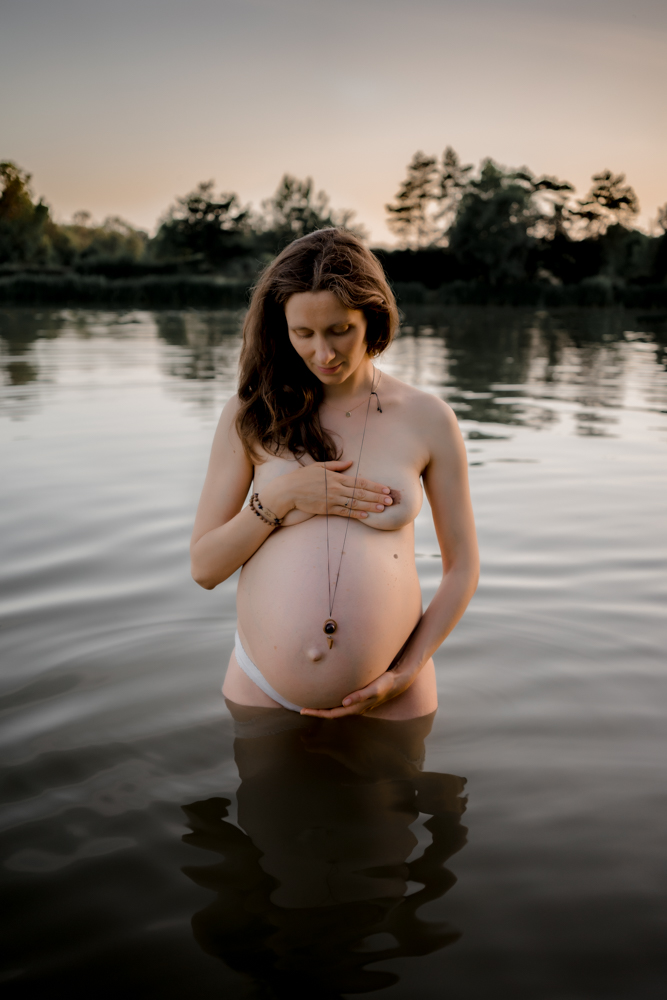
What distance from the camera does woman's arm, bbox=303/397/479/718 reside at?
7.94 feet

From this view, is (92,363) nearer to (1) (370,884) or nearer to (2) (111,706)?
(2) (111,706)

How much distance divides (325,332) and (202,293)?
35.7 metres

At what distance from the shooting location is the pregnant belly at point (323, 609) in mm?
2287

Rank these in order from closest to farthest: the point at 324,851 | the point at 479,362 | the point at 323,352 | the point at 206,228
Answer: the point at 324,851
the point at 323,352
the point at 479,362
the point at 206,228

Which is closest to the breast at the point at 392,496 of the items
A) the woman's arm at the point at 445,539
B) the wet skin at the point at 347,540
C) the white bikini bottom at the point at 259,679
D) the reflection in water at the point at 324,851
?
the wet skin at the point at 347,540

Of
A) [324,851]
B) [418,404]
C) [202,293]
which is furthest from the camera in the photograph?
[202,293]

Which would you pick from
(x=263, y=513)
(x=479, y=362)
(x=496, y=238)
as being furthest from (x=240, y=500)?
(x=496, y=238)

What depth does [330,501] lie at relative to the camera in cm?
229

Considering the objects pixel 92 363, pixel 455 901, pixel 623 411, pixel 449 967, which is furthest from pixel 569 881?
pixel 92 363

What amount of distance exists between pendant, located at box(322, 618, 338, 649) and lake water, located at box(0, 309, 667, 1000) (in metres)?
0.41

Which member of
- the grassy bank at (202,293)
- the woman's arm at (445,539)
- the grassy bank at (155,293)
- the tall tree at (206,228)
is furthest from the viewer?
the tall tree at (206,228)

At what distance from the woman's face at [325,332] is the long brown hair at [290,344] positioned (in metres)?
0.04

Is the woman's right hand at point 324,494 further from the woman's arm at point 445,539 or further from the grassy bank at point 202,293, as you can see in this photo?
the grassy bank at point 202,293

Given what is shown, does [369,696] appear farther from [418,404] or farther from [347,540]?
[418,404]
